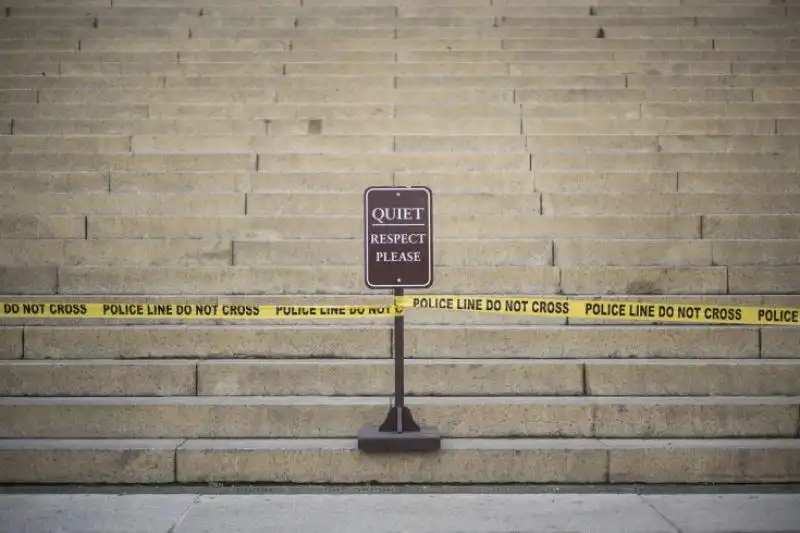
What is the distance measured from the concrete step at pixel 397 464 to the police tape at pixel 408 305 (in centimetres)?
112

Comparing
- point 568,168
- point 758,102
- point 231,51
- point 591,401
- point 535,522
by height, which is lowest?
point 535,522

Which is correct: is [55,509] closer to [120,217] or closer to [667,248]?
[120,217]

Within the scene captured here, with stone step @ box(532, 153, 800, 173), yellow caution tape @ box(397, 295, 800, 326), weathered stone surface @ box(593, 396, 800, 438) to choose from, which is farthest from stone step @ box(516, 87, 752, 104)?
weathered stone surface @ box(593, 396, 800, 438)

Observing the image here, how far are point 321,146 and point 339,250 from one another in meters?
1.92

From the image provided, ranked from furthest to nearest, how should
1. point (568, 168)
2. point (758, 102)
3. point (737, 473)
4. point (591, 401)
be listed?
1. point (758, 102)
2. point (568, 168)
3. point (591, 401)
4. point (737, 473)

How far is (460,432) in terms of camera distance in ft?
16.8

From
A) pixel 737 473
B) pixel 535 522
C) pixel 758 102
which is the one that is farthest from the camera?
pixel 758 102

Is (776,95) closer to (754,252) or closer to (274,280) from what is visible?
(754,252)

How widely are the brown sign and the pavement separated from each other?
56.4 inches

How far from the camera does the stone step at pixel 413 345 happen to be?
18.4 ft

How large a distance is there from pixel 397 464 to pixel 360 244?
2.30 meters

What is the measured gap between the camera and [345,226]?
22.0 ft

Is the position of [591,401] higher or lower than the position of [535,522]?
higher

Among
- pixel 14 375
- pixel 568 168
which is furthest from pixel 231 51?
pixel 14 375
